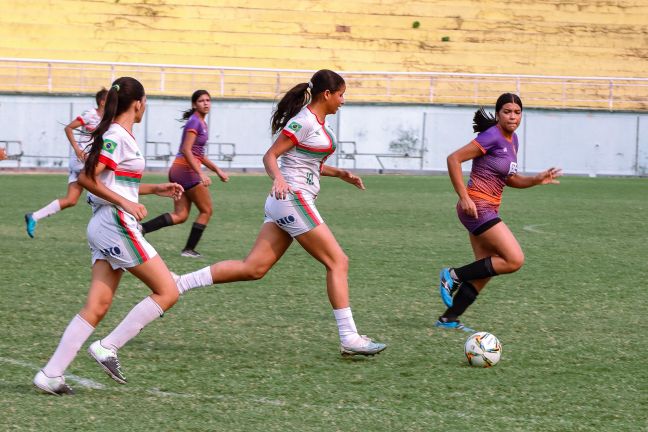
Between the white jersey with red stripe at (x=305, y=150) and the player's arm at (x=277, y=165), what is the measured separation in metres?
0.05

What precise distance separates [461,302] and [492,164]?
1.05m

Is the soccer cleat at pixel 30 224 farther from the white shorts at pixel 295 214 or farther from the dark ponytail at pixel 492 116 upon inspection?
the white shorts at pixel 295 214

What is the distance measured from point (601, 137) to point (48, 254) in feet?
80.7

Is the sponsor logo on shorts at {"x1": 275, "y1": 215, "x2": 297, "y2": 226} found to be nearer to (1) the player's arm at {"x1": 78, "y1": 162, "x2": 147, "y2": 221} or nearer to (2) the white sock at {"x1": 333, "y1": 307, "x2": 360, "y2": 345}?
(2) the white sock at {"x1": 333, "y1": 307, "x2": 360, "y2": 345}

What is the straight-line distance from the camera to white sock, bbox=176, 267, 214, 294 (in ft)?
23.2

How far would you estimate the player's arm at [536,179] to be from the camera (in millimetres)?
7914

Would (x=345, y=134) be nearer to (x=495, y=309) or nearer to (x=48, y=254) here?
(x=48, y=254)

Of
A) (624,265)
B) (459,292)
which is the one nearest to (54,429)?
(459,292)

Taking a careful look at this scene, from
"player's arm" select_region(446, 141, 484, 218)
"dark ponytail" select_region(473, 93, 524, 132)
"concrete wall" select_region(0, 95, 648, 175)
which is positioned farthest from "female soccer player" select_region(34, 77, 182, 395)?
"concrete wall" select_region(0, 95, 648, 175)

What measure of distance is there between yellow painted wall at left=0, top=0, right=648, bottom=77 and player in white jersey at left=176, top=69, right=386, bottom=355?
28.5 meters

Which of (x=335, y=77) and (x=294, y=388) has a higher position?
(x=335, y=77)

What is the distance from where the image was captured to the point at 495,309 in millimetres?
8836

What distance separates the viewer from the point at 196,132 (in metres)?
12.1

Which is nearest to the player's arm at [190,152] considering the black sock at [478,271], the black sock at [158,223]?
the black sock at [158,223]
